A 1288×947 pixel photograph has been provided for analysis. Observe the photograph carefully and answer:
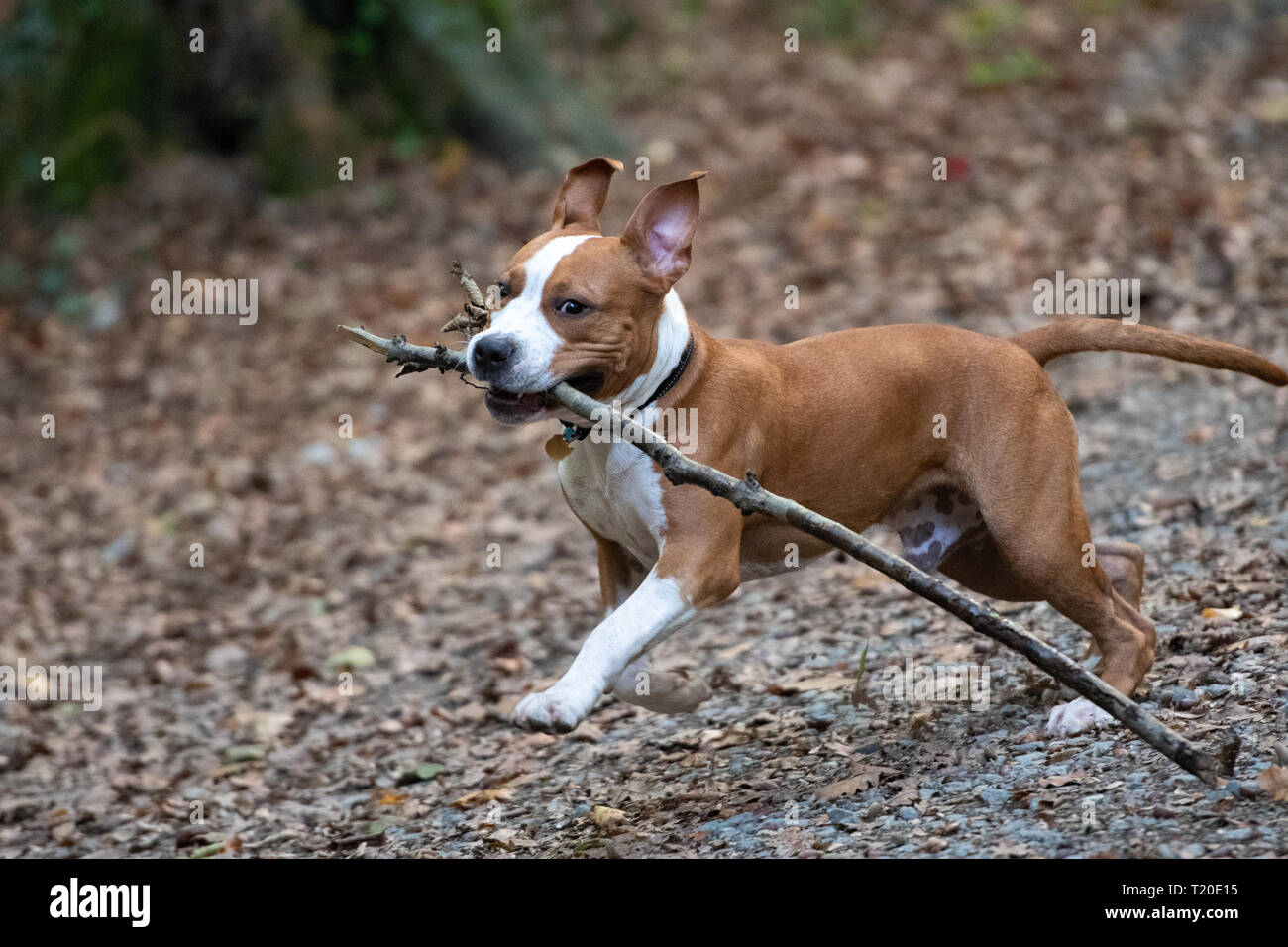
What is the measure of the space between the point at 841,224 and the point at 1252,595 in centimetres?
553

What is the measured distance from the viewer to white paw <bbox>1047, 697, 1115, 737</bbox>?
4055 mm

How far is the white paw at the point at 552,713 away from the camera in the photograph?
3461mm

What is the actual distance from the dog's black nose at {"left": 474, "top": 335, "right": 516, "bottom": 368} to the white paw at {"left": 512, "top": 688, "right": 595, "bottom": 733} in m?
0.89

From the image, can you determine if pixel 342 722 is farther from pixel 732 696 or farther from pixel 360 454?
pixel 360 454

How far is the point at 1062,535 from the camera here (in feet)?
13.6

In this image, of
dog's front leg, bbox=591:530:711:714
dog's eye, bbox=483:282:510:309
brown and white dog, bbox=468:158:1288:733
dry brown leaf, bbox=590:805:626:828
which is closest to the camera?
brown and white dog, bbox=468:158:1288:733

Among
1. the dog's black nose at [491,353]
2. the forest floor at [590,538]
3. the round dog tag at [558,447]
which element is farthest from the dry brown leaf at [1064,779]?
the dog's black nose at [491,353]

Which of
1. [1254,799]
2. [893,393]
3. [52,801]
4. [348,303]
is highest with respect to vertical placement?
[348,303]

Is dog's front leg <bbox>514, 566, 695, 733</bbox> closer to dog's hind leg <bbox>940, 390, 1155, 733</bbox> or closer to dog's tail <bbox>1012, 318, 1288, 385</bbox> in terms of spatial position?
dog's hind leg <bbox>940, 390, 1155, 733</bbox>

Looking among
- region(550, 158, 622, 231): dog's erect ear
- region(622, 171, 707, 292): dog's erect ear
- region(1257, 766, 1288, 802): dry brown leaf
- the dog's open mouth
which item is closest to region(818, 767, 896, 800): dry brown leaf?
region(1257, 766, 1288, 802): dry brown leaf

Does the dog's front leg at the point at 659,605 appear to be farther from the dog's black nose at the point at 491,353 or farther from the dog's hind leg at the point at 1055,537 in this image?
the dog's hind leg at the point at 1055,537

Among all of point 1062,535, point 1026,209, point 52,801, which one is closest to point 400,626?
point 52,801

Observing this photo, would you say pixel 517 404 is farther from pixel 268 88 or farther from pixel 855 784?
pixel 268 88
